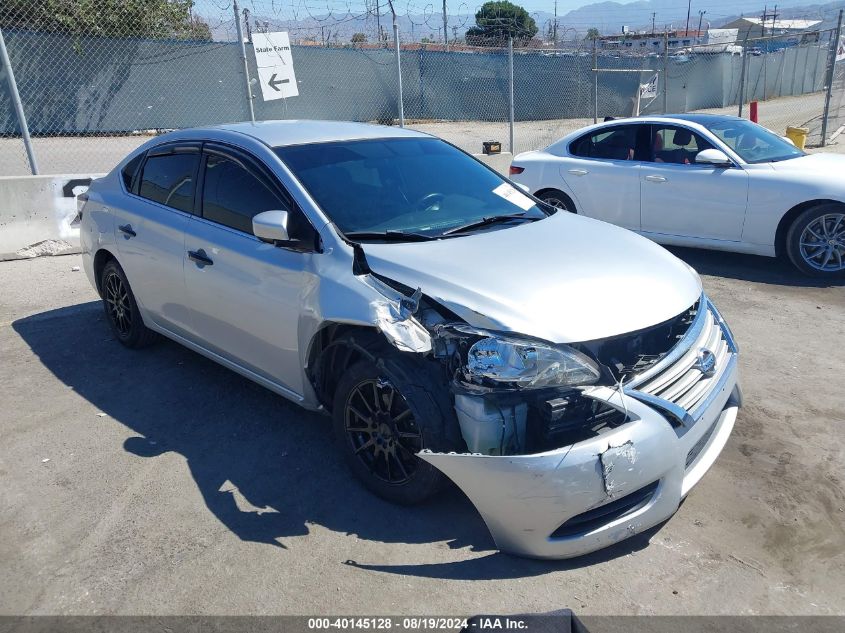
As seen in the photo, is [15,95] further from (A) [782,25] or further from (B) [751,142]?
(A) [782,25]

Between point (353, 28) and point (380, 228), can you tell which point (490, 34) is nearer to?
point (353, 28)

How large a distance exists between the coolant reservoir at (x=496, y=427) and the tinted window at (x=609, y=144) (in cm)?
586

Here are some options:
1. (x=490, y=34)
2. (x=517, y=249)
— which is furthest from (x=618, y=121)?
(x=490, y=34)

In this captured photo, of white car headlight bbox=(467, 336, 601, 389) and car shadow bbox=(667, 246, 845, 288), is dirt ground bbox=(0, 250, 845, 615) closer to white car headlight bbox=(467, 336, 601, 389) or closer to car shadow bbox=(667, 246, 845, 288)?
white car headlight bbox=(467, 336, 601, 389)

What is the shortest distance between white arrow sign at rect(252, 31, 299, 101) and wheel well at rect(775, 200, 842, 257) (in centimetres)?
636

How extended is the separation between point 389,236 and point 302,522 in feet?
4.93

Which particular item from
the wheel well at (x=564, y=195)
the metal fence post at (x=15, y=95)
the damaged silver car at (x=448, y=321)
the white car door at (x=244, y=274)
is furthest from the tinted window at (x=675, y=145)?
the metal fence post at (x=15, y=95)

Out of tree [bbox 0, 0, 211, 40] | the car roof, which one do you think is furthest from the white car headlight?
tree [bbox 0, 0, 211, 40]

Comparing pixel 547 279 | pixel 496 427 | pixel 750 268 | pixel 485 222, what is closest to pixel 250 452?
pixel 496 427

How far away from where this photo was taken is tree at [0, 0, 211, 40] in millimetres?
18344

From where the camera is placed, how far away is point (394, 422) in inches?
133

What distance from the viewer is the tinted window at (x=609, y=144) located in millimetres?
8086

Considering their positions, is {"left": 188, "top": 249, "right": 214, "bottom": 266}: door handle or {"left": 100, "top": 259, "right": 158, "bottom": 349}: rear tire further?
{"left": 100, "top": 259, "right": 158, "bottom": 349}: rear tire

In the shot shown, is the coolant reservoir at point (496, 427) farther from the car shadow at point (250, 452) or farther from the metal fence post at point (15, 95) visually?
the metal fence post at point (15, 95)
